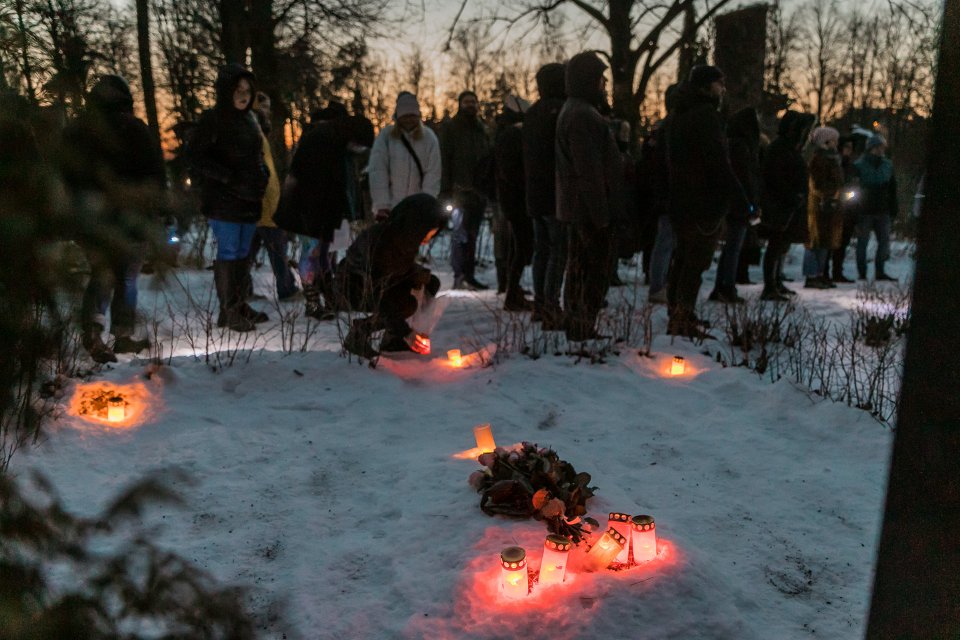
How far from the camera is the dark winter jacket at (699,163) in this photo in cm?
537

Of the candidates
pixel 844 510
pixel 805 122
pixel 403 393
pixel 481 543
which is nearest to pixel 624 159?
pixel 805 122

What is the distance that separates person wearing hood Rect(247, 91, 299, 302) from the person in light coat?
3.01 feet

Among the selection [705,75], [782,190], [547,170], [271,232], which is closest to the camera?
[705,75]

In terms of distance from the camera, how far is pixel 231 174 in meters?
5.41

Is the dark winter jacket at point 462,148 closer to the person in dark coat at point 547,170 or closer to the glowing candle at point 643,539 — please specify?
the person in dark coat at point 547,170

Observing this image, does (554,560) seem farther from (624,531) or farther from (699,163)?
(699,163)

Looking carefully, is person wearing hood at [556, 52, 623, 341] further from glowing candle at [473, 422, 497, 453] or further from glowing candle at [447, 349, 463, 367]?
glowing candle at [473, 422, 497, 453]

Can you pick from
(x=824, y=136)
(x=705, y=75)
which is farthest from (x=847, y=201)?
(x=705, y=75)

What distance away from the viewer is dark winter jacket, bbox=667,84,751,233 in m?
5.37

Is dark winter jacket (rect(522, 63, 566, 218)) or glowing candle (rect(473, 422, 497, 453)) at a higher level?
dark winter jacket (rect(522, 63, 566, 218))

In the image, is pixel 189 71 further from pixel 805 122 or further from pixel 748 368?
pixel 748 368

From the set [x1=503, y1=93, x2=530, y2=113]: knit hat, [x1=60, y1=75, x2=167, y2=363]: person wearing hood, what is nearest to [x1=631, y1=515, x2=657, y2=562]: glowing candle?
[x1=60, y1=75, x2=167, y2=363]: person wearing hood

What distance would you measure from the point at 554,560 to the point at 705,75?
4.13 metres

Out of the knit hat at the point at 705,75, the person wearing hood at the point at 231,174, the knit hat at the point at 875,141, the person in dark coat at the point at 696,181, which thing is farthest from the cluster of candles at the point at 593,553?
the knit hat at the point at 875,141
